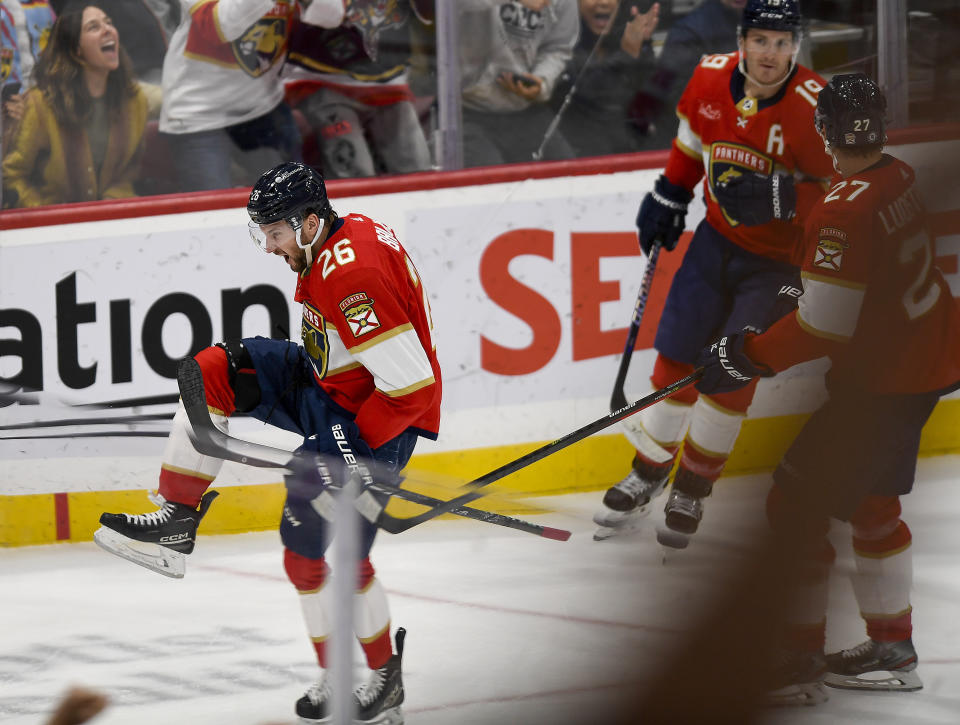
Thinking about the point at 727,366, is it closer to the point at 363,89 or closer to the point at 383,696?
the point at 383,696

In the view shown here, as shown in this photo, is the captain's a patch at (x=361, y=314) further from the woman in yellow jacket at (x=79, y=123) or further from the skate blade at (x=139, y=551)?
the woman in yellow jacket at (x=79, y=123)

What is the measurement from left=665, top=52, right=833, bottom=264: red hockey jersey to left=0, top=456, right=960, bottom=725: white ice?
0.95m

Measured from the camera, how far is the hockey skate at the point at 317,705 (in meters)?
2.03

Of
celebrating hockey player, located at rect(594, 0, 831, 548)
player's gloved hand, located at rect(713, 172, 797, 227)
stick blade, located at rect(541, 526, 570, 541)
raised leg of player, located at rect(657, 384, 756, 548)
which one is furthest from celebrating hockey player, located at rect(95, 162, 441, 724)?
player's gloved hand, located at rect(713, 172, 797, 227)

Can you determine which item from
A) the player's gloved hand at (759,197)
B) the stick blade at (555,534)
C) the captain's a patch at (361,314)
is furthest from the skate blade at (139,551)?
the player's gloved hand at (759,197)

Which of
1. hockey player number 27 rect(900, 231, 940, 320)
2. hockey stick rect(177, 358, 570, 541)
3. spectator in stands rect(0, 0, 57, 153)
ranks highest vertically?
hockey player number 27 rect(900, 231, 940, 320)

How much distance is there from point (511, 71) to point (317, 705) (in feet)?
6.73

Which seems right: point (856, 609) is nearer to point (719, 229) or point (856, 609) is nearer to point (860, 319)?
point (860, 319)

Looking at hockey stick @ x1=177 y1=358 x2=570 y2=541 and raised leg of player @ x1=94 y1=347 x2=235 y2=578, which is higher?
hockey stick @ x1=177 y1=358 x2=570 y2=541

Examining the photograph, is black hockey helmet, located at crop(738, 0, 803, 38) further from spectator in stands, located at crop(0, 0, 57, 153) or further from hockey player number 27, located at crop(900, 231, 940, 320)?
hockey player number 27, located at crop(900, 231, 940, 320)

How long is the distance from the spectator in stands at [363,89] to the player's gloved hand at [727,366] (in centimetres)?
145

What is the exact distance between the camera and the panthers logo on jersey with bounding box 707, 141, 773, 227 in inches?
118

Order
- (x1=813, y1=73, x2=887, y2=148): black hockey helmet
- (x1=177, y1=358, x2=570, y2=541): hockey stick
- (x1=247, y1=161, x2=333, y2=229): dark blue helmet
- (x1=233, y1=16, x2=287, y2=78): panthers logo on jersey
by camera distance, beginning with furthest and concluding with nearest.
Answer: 1. (x1=233, y1=16, x2=287, y2=78): panthers logo on jersey
2. (x1=247, y1=161, x2=333, y2=229): dark blue helmet
3. (x1=813, y1=73, x2=887, y2=148): black hockey helmet
4. (x1=177, y1=358, x2=570, y2=541): hockey stick

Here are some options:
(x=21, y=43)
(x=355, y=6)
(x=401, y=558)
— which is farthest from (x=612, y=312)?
(x=21, y=43)
